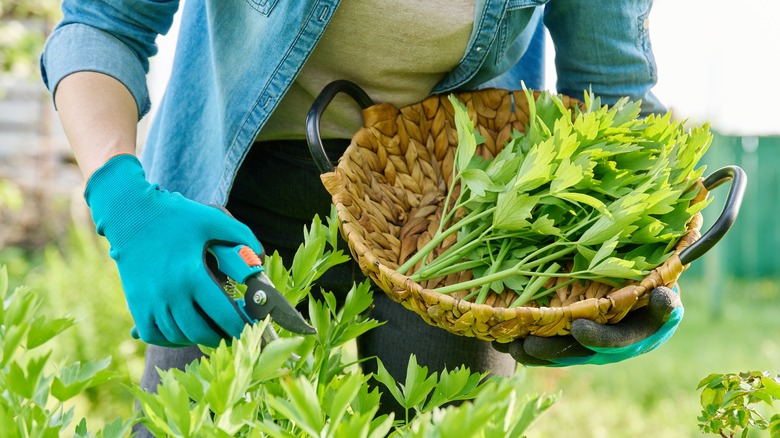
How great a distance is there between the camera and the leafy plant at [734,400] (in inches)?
30.6

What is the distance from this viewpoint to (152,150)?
1397mm

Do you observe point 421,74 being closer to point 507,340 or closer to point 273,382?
point 507,340

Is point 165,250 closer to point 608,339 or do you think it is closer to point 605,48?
point 608,339

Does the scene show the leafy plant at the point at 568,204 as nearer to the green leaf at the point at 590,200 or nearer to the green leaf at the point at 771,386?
the green leaf at the point at 590,200

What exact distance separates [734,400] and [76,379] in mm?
646

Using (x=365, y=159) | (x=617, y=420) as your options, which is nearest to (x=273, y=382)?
(x=365, y=159)

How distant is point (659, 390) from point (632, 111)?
8.88 feet

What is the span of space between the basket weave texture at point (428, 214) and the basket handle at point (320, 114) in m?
0.03

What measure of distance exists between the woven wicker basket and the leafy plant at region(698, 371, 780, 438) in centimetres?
12

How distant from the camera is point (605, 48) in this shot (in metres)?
1.16

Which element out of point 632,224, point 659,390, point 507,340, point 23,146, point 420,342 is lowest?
point 23,146

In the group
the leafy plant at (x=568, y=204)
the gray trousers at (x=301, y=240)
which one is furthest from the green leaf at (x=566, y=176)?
the gray trousers at (x=301, y=240)

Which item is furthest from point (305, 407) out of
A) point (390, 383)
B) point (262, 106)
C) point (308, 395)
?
point (262, 106)

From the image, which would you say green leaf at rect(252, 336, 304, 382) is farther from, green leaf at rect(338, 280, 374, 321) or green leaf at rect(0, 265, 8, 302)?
green leaf at rect(0, 265, 8, 302)
